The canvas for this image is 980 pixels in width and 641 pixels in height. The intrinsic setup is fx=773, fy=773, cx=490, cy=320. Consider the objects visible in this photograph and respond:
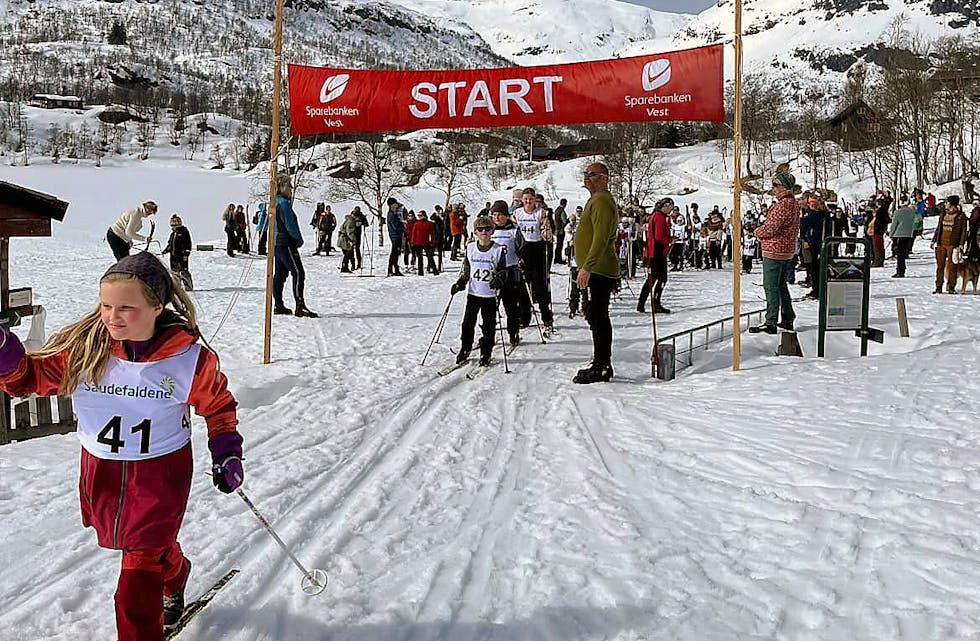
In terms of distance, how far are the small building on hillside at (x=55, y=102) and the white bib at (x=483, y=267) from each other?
473ft

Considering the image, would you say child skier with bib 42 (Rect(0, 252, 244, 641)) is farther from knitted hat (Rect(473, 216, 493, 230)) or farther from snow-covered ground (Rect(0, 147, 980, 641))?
knitted hat (Rect(473, 216, 493, 230))

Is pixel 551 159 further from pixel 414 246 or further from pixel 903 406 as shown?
pixel 903 406

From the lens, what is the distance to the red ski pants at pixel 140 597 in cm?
271

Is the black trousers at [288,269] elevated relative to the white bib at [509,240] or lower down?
lower down

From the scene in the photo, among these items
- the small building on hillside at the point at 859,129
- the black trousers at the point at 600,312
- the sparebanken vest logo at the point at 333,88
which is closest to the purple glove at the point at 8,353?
the black trousers at the point at 600,312

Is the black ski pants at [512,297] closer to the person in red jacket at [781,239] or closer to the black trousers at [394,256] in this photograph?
the person in red jacket at [781,239]

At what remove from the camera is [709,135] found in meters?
83.2

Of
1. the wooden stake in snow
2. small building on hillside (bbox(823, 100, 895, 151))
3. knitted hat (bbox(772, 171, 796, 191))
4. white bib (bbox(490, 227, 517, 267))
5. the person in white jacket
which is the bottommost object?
the wooden stake in snow

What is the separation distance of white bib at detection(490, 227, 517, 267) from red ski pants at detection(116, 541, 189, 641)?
6.42 m

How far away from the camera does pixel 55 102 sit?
426 ft

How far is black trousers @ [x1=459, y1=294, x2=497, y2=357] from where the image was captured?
8117 millimetres

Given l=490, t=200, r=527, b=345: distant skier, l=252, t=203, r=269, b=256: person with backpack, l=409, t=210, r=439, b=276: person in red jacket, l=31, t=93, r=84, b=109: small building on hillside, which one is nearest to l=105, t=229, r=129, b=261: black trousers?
l=252, t=203, r=269, b=256: person with backpack

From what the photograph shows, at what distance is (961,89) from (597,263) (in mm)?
47714

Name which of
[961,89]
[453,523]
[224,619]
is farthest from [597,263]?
[961,89]
